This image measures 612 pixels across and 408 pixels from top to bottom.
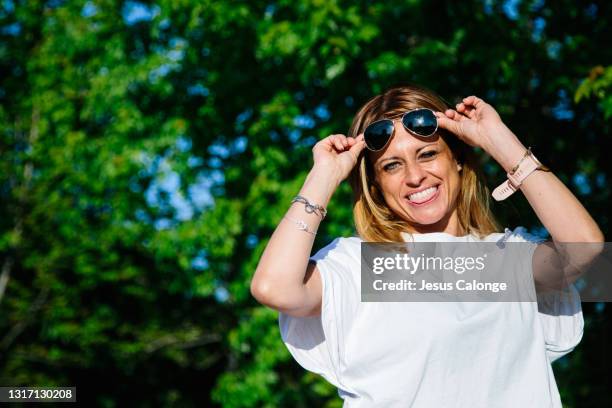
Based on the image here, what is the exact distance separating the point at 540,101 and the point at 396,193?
2.74m

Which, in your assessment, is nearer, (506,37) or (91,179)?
(506,37)

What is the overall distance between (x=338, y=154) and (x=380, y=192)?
0.66 ft

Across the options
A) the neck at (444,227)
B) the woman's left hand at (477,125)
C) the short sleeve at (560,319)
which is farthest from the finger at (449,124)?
the short sleeve at (560,319)

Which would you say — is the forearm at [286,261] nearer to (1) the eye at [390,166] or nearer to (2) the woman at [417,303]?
(2) the woman at [417,303]

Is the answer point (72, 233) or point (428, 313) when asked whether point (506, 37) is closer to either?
point (428, 313)

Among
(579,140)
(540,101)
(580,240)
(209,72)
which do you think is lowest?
(580,240)

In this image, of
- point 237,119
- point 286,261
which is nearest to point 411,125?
point 286,261

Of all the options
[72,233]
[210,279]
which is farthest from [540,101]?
[72,233]

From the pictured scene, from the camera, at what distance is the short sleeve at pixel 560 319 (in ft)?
6.86

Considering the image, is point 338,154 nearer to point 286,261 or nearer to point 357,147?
point 357,147

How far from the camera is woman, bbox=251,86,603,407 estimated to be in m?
1.90

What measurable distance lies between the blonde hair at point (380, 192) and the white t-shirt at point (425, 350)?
236 mm

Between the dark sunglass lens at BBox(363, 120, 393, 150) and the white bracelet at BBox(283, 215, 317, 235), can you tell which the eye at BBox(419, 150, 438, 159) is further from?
the white bracelet at BBox(283, 215, 317, 235)

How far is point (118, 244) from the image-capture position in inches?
421
